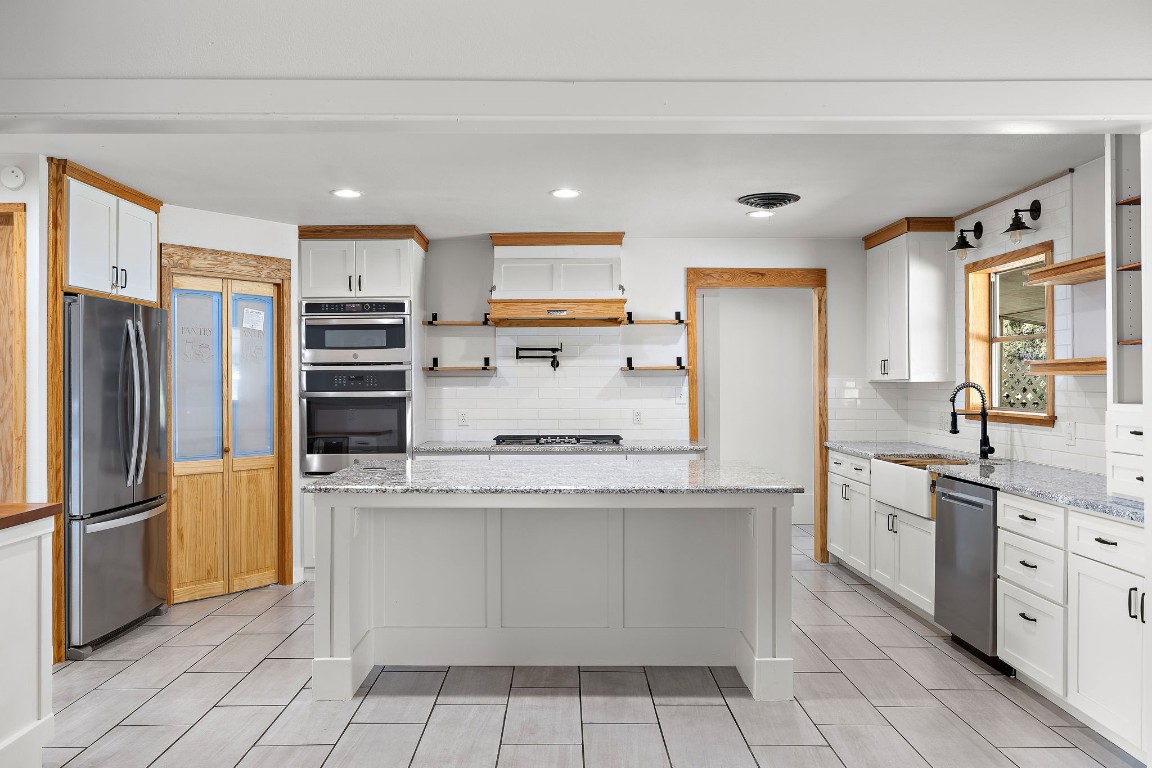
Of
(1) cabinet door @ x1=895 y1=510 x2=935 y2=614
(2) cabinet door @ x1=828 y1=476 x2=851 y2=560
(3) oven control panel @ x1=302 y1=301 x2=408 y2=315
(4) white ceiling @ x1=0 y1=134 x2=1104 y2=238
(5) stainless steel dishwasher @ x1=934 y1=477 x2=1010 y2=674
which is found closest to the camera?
(5) stainless steel dishwasher @ x1=934 y1=477 x2=1010 y2=674

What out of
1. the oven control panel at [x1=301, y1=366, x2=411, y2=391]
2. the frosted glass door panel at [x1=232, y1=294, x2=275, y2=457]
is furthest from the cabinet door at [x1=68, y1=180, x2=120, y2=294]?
the oven control panel at [x1=301, y1=366, x2=411, y2=391]

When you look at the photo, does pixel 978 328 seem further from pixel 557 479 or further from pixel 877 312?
pixel 557 479

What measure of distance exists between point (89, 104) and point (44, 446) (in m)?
2.12

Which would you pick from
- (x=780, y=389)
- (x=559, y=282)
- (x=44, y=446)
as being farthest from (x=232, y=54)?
(x=780, y=389)

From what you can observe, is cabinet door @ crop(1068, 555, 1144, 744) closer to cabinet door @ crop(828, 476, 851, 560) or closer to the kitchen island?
the kitchen island

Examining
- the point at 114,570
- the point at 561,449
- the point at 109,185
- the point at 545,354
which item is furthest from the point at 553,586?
the point at 109,185

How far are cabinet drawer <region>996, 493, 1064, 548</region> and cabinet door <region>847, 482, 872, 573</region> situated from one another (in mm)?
1494

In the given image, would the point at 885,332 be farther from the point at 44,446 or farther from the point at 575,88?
the point at 44,446

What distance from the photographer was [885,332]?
214 inches

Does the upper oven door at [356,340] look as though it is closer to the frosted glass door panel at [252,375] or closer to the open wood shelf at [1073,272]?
the frosted glass door panel at [252,375]

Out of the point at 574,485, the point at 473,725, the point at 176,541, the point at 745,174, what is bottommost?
the point at 473,725

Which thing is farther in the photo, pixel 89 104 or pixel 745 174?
pixel 745 174

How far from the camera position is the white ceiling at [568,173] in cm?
356

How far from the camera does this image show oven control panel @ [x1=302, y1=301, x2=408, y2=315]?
539 cm
